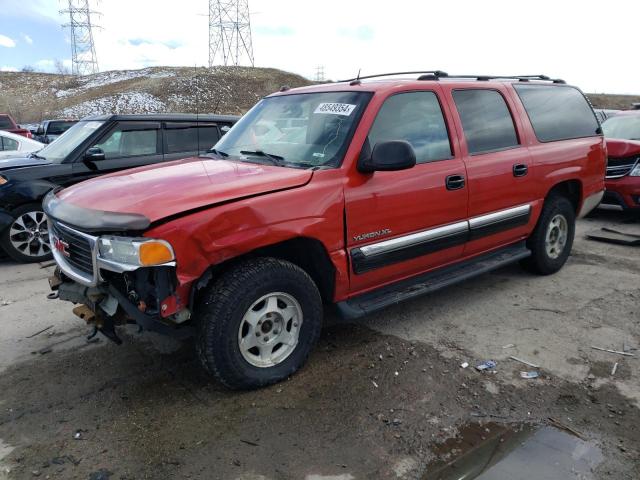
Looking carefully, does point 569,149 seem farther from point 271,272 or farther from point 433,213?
point 271,272

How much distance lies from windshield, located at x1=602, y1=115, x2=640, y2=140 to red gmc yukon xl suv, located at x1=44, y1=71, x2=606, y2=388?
15.2 feet

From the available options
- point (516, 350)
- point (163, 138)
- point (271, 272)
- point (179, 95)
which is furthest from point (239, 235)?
point (179, 95)

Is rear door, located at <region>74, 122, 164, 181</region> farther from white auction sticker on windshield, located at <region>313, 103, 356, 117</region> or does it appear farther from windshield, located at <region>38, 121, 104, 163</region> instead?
white auction sticker on windshield, located at <region>313, 103, 356, 117</region>

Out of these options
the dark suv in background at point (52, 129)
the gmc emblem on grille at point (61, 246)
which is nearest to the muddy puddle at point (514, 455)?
the gmc emblem on grille at point (61, 246)

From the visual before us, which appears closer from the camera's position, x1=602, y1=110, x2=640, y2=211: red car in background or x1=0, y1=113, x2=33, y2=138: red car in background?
x1=602, y1=110, x2=640, y2=211: red car in background

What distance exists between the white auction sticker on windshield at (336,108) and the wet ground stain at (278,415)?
1.73 metres

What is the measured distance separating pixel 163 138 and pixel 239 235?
453cm

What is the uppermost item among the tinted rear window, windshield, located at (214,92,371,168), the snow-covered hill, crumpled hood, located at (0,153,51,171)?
the snow-covered hill

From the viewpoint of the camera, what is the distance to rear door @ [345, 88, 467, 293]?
3471mm

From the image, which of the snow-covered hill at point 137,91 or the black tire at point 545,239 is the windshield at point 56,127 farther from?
the black tire at point 545,239

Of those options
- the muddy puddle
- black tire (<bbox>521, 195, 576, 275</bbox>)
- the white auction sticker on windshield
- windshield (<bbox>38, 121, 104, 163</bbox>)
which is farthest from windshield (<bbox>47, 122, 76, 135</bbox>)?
the muddy puddle

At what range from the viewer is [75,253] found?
3.13 metres

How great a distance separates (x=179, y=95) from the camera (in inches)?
1581

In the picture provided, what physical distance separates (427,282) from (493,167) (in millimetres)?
1144
